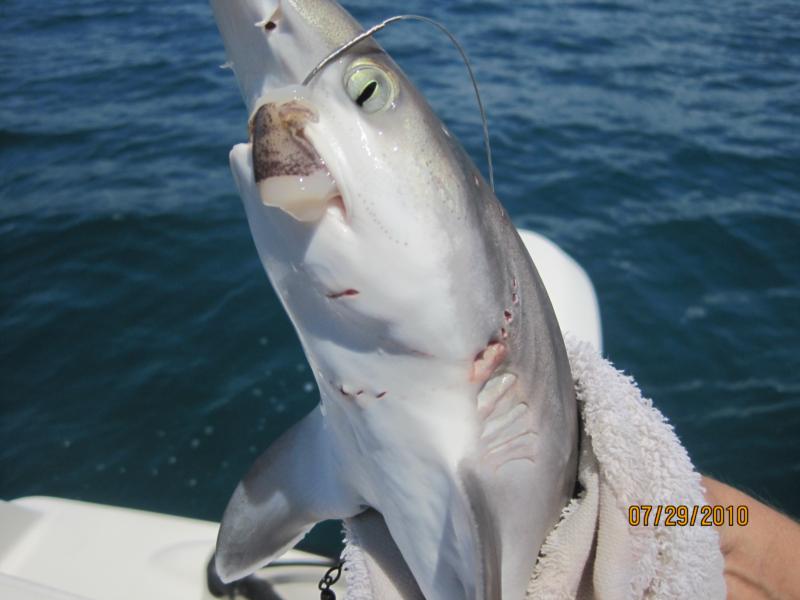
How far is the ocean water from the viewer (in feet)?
11.5

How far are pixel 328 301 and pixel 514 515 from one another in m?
0.65

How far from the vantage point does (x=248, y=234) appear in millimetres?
4840

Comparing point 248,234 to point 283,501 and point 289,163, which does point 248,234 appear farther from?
point 289,163

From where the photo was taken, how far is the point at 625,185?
5.57 m

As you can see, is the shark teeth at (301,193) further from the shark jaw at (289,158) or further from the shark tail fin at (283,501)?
the shark tail fin at (283,501)

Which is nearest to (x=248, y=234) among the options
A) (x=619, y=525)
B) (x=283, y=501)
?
(x=283, y=501)

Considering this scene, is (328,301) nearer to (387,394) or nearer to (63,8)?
(387,394)

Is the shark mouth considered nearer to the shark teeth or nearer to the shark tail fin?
the shark teeth

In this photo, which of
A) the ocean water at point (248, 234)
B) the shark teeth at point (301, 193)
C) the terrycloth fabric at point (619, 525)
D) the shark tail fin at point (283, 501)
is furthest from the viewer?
the ocean water at point (248, 234)

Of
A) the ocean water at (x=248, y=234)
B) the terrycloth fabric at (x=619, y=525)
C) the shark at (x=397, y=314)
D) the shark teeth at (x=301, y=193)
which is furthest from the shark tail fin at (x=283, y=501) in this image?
the ocean water at (x=248, y=234)

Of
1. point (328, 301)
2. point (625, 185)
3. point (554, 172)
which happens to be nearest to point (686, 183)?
point (625, 185)

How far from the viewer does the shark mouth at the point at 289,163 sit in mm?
992

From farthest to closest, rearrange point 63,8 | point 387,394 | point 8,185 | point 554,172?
point 63,8
point 554,172
point 8,185
point 387,394

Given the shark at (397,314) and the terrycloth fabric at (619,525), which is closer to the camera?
the shark at (397,314)
